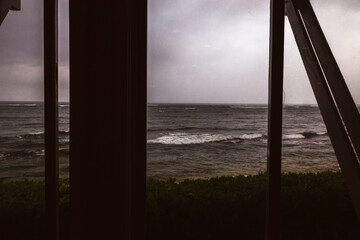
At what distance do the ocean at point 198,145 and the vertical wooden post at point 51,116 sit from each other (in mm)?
13680

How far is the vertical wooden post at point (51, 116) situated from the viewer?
1.18 metres

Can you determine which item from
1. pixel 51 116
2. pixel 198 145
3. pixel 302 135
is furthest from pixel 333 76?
pixel 302 135

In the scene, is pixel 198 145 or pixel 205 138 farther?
pixel 205 138

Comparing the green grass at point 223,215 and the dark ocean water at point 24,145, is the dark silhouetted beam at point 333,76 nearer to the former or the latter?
the green grass at point 223,215

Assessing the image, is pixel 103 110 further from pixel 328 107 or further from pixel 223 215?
pixel 223 215

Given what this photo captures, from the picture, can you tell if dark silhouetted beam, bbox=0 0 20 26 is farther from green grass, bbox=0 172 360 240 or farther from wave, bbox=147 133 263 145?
wave, bbox=147 133 263 145

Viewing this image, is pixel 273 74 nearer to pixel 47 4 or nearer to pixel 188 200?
pixel 47 4

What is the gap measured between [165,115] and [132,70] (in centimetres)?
3104

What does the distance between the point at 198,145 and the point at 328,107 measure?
21.0 metres

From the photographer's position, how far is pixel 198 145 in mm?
22078

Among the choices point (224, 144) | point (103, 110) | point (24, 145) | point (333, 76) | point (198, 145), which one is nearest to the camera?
point (103, 110)

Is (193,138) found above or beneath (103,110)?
beneath

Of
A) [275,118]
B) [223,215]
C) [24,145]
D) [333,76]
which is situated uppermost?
[333,76]

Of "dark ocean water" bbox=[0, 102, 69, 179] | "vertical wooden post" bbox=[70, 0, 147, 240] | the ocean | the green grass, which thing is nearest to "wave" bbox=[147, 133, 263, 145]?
the ocean
